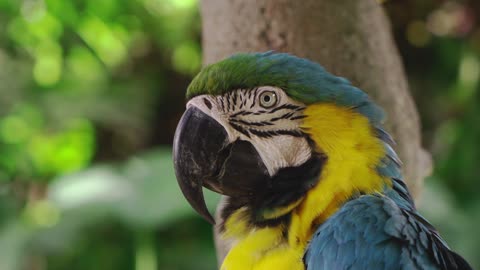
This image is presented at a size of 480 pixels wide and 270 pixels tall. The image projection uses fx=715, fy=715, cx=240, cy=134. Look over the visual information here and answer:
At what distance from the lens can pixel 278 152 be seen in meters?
1.27

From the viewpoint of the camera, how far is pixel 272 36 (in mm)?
1529

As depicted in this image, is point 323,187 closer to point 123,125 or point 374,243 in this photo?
point 374,243

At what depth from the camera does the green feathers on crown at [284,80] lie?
49.8 inches

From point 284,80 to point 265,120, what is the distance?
8cm

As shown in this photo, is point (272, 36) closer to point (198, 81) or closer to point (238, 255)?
point (198, 81)

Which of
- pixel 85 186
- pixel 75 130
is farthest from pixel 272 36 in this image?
pixel 75 130

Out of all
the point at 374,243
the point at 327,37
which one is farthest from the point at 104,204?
the point at 374,243

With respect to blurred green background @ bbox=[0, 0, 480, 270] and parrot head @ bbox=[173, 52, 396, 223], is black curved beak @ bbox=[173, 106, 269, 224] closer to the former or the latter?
parrot head @ bbox=[173, 52, 396, 223]

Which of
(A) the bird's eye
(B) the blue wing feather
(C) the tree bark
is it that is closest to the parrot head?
(A) the bird's eye

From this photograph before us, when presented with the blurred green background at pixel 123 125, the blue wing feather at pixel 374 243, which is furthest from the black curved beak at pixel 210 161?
the blurred green background at pixel 123 125

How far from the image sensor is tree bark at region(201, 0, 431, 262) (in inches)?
59.3

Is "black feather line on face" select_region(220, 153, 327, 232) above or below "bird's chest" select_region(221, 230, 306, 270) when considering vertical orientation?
above

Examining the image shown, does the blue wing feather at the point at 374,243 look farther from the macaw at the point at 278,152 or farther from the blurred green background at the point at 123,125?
the blurred green background at the point at 123,125

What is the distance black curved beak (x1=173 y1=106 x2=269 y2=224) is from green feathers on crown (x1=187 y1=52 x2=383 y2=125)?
7 centimetres
